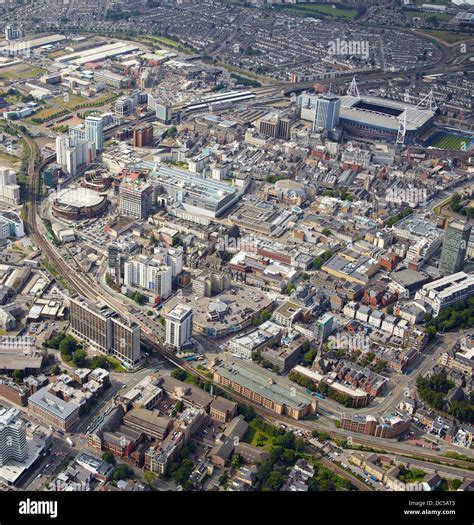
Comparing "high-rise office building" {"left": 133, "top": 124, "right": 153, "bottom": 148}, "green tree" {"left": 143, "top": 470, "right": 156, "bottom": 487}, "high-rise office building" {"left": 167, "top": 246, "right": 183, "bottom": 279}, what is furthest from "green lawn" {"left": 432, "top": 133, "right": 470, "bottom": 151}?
"green tree" {"left": 143, "top": 470, "right": 156, "bottom": 487}

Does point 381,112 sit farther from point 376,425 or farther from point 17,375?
point 17,375

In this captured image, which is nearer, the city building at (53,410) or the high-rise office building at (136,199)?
the city building at (53,410)

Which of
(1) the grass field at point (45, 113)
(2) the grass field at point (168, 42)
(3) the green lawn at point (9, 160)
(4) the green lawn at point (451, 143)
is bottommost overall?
(3) the green lawn at point (9, 160)

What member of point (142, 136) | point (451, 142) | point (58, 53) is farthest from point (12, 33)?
point (451, 142)

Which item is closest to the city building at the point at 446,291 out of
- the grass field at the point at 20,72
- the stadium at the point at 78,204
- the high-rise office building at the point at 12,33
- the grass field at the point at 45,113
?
the stadium at the point at 78,204

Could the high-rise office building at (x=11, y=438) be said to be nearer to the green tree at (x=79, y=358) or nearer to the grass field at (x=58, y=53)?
the green tree at (x=79, y=358)
